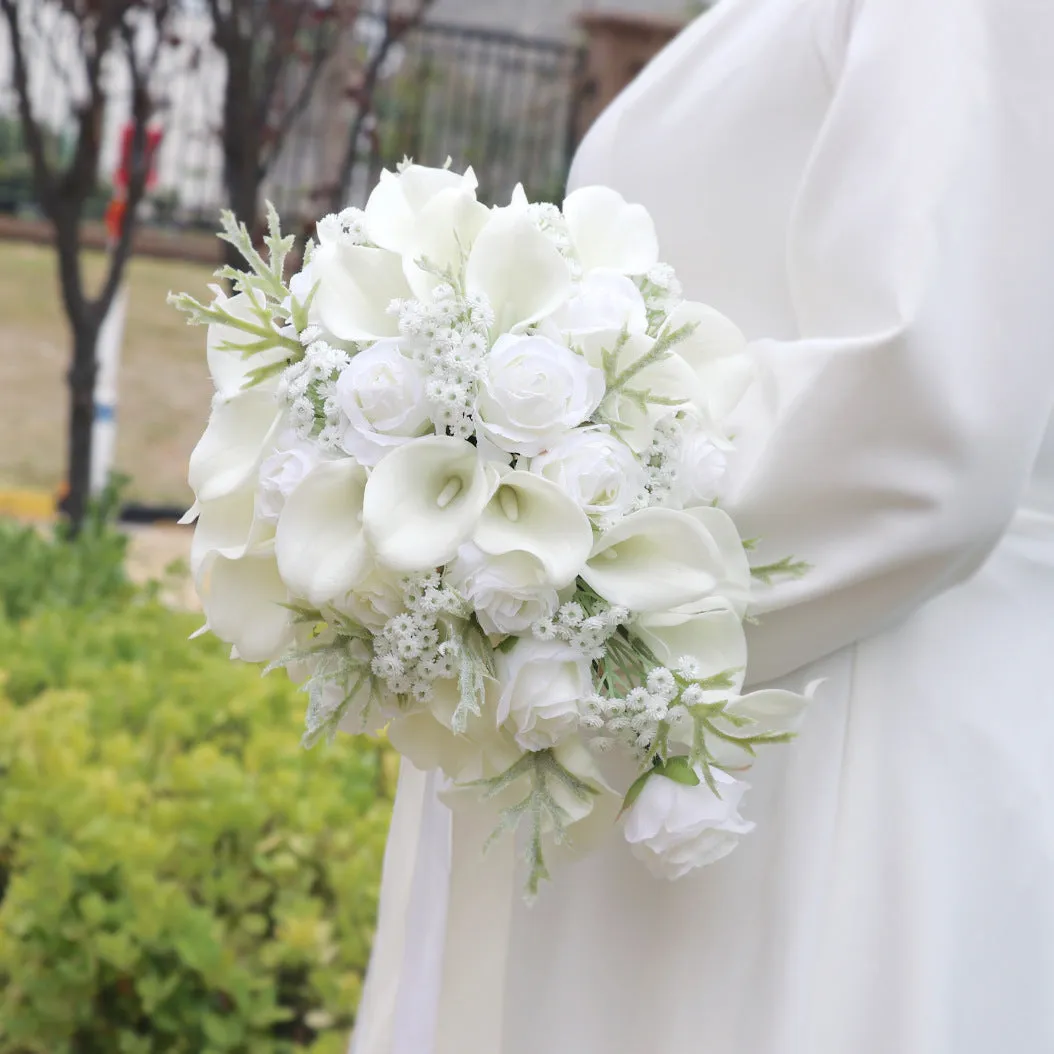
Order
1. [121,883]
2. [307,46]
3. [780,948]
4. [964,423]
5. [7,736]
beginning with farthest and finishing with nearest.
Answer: [307,46] < [7,736] < [121,883] < [780,948] < [964,423]

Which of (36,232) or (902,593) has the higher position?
(36,232)

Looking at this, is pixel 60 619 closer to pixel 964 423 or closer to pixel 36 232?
pixel 964 423

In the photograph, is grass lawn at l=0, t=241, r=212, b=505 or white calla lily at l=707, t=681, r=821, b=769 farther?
grass lawn at l=0, t=241, r=212, b=505

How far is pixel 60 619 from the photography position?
3.30 m

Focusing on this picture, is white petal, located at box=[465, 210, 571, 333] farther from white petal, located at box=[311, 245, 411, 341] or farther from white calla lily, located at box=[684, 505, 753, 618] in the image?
white calla lily, located at box=[684, 505, 753, 618]

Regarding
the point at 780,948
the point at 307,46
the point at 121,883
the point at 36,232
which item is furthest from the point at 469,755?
the point at 36,232

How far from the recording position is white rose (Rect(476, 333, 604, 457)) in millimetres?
1066

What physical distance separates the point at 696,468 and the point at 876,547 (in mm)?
175

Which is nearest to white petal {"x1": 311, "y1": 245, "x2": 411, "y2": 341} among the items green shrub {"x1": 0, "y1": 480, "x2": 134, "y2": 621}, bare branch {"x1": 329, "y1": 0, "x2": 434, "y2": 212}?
green shrub {"x1": 0, "y1": 480, "x2": 134, "y2": 621}

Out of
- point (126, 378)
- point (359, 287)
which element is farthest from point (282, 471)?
point (126, 378)

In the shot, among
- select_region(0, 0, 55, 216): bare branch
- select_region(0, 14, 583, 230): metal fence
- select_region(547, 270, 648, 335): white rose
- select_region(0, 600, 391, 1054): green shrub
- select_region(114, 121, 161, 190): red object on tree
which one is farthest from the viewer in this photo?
select_region(0, 14, 583, 230): metal fence

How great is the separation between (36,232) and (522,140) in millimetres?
4488

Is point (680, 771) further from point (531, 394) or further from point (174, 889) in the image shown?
point (174, 889)

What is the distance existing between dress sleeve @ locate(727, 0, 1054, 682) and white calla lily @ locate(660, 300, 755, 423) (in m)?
0.04
